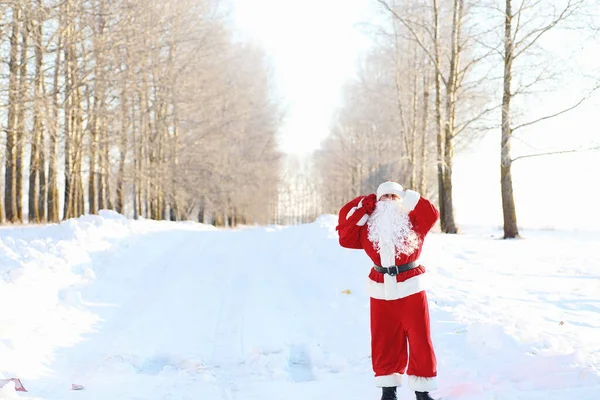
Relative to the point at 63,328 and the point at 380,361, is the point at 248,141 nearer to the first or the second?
the point at 63,328

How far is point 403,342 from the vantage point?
14.1 feet

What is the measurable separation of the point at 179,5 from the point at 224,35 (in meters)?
4.06

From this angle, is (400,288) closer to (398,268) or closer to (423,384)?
(398,268)

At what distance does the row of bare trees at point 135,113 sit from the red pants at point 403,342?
8.85 meters

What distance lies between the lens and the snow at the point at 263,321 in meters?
4.80

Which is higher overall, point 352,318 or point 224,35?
point 224,35

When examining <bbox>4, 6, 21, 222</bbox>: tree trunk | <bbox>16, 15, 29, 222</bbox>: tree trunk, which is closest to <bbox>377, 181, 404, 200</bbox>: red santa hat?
<bbox>16, 15, 29, 222</bbox>: tree trunk

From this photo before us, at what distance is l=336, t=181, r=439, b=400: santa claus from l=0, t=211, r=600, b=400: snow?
46 centimetres

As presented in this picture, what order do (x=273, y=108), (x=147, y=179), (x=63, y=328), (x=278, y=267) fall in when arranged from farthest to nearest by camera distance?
(x=273, y=108) < (x=147, y=179) < (x=278, y=267) < (x=63, y=328)

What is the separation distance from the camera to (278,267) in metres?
10.9

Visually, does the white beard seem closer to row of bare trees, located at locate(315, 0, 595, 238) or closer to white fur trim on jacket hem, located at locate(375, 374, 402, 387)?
white fur trim on jacket hem, located at locate(375, 374, 402, 387)

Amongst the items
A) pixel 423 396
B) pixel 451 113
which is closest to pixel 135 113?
pixel 451 113

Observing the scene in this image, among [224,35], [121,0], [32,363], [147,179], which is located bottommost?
[32,363]

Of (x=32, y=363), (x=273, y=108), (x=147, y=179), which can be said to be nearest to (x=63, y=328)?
(x=32, y=363)
